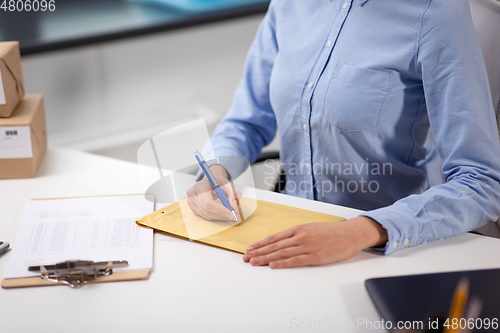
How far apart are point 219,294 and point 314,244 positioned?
18 cm

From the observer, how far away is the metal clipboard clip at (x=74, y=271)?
72cm

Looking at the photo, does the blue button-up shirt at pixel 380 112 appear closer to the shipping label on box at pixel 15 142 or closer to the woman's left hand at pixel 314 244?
the woman's left hand at pixel 314 244

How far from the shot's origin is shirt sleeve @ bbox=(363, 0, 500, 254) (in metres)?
0.82

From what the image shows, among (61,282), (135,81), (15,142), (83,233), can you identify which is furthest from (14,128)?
(135,81)

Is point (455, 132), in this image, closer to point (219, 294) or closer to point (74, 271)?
point (219, 294)

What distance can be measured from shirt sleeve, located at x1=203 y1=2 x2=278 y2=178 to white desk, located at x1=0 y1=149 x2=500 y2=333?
432 mm

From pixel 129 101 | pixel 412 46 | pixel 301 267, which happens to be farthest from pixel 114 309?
pixel 129 101

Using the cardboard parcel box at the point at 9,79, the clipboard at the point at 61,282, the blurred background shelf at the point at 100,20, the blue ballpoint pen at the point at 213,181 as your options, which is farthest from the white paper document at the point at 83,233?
the blurred background shelf at the point at 100,20

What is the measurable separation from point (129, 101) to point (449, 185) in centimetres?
168

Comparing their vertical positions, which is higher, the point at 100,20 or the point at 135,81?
the point at 100,20

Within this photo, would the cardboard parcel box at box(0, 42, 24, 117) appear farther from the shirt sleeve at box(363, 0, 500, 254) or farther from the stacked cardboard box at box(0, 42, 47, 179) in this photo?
the shirt sleeve at box(363, 0, 500, 254)

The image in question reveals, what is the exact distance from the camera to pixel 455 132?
89 centimetres

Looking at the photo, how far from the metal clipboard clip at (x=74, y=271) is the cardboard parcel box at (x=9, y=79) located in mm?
504

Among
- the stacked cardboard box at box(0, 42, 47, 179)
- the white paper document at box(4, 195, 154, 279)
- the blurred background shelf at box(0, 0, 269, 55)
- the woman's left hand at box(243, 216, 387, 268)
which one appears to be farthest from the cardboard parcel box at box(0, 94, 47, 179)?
the blurred background shelf at box(0, 0, 269, 55)
